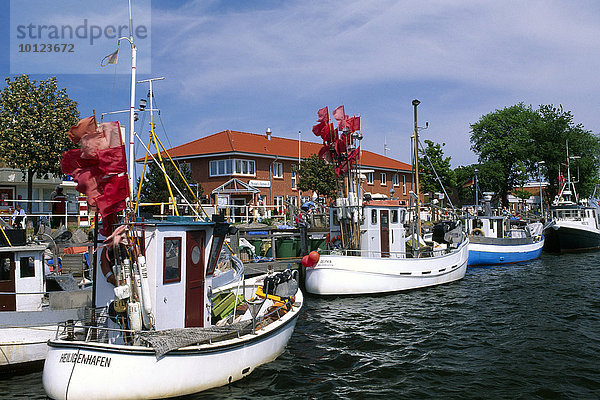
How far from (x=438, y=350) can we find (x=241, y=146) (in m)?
34.1

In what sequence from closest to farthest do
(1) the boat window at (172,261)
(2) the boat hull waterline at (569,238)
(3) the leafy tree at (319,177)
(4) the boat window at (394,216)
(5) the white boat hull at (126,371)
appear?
(5) the white boat hull at (126,371), (1) the boat window at (172,261), (4) the boat window at (394,216), (2) the boat hull waterline at (569,238), (3) the leafy tree at (319,177)

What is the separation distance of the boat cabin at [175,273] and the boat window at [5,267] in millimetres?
3296

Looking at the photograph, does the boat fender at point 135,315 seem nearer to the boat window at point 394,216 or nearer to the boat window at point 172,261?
the boat window at point 172,261

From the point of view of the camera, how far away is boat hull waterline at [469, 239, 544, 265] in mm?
28453

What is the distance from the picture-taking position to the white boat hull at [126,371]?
7.43 m

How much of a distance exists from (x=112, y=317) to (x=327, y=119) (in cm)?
1253

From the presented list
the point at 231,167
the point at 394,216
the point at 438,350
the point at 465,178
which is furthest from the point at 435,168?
the point at 438,350

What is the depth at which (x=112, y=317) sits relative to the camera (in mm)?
8859

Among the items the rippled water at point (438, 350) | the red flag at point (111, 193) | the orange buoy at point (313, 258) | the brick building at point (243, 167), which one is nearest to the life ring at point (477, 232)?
the brick building at point (243, 167)

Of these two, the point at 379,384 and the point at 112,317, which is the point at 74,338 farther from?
the point at 379,384

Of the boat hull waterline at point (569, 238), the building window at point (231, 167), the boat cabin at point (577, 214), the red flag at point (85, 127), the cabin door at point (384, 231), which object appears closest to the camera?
the red flag at point (85, 127)

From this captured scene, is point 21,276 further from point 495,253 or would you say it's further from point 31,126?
point 495,253

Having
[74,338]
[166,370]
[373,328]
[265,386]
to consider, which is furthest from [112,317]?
[373,328]

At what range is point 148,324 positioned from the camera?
8289mm
